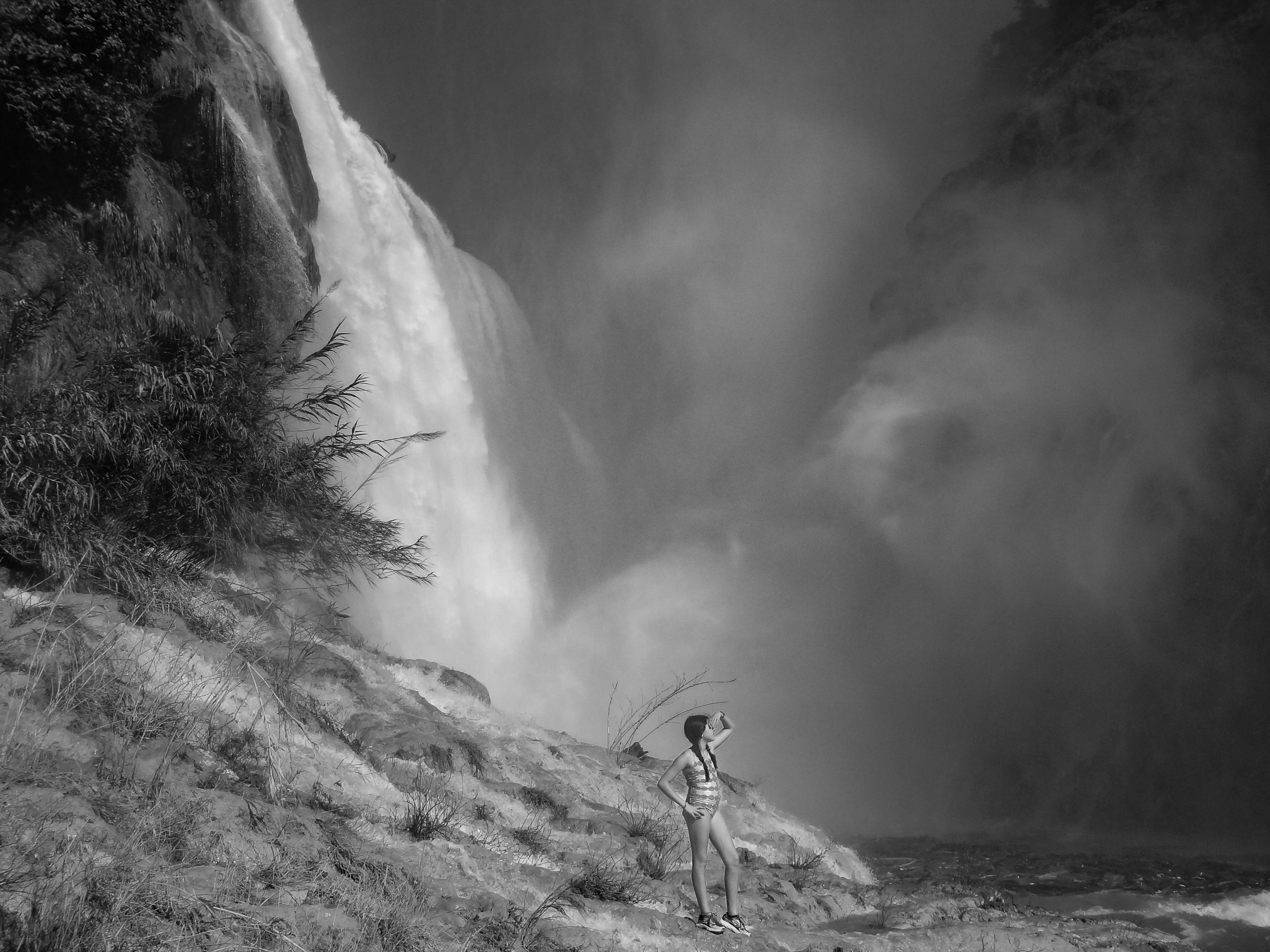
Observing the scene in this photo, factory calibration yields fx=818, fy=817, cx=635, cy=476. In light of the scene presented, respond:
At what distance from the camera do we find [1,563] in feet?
22.6

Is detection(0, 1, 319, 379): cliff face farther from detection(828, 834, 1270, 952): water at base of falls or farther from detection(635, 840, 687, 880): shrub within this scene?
detection(828, 834, 1270, 952): water at base of falls

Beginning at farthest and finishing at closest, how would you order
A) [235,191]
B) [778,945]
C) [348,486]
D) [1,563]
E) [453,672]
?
[348,486], [235,191], [453,672], [1,563], [778,945]

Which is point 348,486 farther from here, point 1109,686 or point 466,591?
point 1109,686

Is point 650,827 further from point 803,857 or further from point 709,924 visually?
point 803,857

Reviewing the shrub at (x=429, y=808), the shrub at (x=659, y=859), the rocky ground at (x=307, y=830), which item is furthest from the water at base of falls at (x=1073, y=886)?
the shrub at (x=429, y=808)

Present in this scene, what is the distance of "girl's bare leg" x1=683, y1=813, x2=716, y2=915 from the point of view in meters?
4.74

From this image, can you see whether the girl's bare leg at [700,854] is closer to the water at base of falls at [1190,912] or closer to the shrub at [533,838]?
the shrub at [533,838]

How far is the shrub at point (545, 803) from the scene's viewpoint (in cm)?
723

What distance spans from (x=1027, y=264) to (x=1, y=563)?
1403 inches

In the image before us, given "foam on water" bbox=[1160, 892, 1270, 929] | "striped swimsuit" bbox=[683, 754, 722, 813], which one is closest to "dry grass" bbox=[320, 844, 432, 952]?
"striped swimsuit" bbox=[683, 754, 722, 813]

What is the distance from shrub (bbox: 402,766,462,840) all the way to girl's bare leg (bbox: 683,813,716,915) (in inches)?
64.8

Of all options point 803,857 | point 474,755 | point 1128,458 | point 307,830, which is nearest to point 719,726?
point 307,830

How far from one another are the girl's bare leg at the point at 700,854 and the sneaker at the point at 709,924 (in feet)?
0.06

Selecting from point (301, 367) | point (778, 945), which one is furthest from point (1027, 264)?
point (778, 945)
